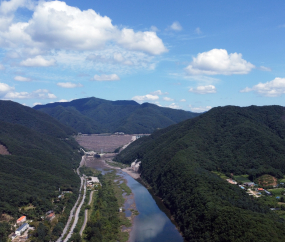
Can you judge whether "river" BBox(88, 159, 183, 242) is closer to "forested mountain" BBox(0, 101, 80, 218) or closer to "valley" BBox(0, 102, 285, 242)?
"valley" BBox(0, 102, 285, 242)

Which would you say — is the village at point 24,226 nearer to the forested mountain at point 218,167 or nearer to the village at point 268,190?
the forested mountain at point 218,167

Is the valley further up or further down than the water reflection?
further up

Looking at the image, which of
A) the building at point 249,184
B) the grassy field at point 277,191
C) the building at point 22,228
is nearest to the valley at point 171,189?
the building at point 22,228

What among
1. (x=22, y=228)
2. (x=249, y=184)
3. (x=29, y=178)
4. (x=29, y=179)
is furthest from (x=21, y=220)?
(x=249, y=184)

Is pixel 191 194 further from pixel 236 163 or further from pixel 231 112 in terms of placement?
pixel 231 112

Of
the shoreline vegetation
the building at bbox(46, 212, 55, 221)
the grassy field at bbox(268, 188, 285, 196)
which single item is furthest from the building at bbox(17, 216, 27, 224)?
the grassy field at bbox(268, 188, 285, 196)

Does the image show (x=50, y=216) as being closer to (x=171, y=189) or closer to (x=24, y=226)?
(x=24, y=226)
